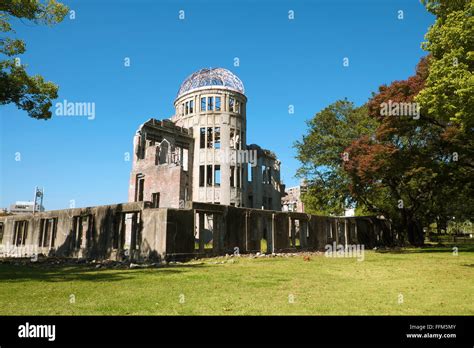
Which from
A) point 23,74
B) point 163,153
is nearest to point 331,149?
point 163,153

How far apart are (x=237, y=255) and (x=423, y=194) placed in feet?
62.1

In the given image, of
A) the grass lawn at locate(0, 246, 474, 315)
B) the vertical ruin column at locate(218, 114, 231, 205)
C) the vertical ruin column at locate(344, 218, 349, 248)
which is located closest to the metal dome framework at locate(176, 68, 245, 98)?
the vertical ruin column at locate(218, 114, 231, 205)

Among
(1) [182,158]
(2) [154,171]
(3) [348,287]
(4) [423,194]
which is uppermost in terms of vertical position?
(1) [182,158]

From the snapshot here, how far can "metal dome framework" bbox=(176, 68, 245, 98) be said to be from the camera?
43438 millimetres

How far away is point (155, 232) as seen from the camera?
18234 millimetres

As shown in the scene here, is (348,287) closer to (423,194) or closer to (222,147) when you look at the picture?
(423,194)

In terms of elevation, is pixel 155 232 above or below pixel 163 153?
below

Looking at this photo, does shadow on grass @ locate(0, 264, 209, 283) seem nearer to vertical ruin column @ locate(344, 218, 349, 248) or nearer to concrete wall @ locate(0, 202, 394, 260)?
concrete wall @ locate(0, 202, 394, 260)

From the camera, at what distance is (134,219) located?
775 inches

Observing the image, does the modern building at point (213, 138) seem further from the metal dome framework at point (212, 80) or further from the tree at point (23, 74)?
the tree at point (23, 74)

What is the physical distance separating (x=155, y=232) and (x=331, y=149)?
20.8m

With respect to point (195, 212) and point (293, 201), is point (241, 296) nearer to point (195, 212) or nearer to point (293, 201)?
point (195, 212)
